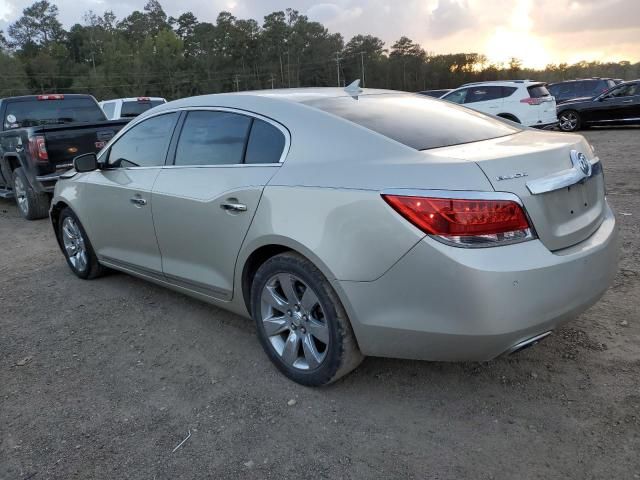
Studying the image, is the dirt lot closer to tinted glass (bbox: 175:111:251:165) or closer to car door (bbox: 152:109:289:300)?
car door (bbox: 152:109:289:300)

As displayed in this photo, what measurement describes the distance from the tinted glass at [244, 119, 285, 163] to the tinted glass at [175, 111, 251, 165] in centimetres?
7

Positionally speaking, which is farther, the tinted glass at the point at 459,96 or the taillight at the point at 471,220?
the tinted glass at the point at 459,96

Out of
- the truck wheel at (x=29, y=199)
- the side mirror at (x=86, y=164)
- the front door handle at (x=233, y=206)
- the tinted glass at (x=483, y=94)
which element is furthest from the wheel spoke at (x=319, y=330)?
the tinted glass at (x=483, y=94)

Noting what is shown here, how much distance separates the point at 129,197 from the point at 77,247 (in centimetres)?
141

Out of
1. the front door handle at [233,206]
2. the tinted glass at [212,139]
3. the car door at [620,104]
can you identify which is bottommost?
the car door at [620,104]

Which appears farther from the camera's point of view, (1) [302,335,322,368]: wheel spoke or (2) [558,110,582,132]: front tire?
(2) [558,110,582,132]: front tire

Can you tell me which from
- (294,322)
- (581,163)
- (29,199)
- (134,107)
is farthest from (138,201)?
(134,107)

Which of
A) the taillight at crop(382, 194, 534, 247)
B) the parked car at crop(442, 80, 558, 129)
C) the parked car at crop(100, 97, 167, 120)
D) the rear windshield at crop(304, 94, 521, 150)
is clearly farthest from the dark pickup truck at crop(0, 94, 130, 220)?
the parked car at crop(442, 80, 558, 129)

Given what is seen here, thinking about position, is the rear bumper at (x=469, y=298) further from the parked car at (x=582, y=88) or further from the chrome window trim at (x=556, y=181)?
the parked car at (x=582, y=88)

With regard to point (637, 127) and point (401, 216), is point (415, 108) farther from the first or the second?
point (637, 127)

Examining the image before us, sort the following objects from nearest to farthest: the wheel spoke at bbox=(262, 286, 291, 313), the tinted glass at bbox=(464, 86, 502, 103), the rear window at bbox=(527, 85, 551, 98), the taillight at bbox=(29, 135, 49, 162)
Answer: the wheel spoke at bbox=(262, 286, 291, 313), the taillight at bbox=(29, 135, 49, 162), the rear window at bbox=(527, 85, 551, 98), the tinted glass at bbox=(464, 86, 502, 103)

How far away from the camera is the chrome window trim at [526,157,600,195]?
96.5 inches

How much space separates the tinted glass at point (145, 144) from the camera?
395cm

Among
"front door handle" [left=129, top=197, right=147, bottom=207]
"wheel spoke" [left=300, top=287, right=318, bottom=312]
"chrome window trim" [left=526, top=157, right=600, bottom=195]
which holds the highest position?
"chrome window trim" [left=526, top=157, right=600, bottom=195]
